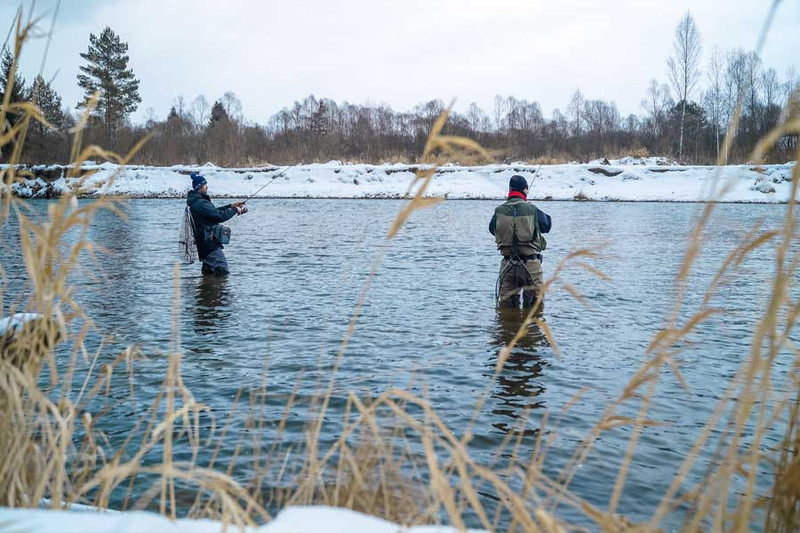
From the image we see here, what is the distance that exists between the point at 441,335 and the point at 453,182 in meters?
33.8

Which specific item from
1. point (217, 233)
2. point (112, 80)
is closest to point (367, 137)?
point (112, 80)

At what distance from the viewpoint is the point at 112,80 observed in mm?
55438

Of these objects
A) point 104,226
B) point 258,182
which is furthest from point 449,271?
point 258,182

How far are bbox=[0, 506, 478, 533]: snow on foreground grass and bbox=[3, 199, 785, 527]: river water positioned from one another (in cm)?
100

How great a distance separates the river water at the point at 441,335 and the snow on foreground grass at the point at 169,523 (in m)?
1.00

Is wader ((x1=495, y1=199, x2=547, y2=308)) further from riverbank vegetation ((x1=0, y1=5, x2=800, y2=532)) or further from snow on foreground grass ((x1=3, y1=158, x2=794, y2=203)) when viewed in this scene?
snow on foreground grass ((x1=3, y1=158, x2=794, y2=203))

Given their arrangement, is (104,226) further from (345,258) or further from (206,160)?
(206,160)

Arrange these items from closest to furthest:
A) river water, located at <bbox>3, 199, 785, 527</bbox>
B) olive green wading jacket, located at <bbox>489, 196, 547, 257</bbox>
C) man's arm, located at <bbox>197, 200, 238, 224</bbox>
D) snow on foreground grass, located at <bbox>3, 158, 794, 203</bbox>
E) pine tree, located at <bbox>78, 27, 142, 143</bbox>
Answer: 1. river water, located at <bbox>3, 199, 785, 527</bbox>
2. olive green wading jacket, located at <bbox>489, 196, 547, 257</bbox>
3. man's arm, located at <bbox>197, 200, 238, 224</bbox>
4. snow on foreground grass, located at <bbox>3, 158, 794, 203</bbox>
5. pine tree, located at <bbox>78, 27, 142, 143</bbox>

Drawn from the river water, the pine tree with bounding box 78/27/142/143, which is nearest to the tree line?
the pine tree with bounding box 78/27/142/143

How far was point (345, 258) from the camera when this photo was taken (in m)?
15.3

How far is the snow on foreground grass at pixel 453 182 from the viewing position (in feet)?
117

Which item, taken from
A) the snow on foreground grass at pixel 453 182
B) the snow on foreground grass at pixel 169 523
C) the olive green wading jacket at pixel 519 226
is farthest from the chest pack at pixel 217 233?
the snow on foreground grass at pixel 453 182

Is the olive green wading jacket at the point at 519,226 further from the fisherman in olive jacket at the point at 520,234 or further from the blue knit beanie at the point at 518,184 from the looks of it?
the blue knit beanie at the point at 518,184

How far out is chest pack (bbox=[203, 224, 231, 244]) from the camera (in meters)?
11.4
